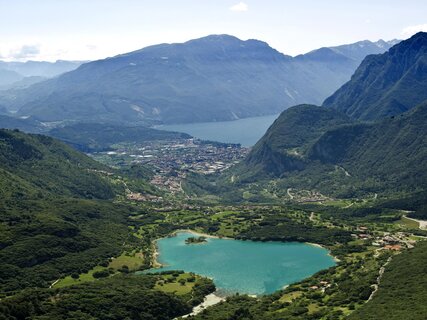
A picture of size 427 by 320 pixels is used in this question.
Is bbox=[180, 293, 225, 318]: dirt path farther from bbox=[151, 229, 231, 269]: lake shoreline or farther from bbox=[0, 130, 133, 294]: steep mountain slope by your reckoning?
bbox=[0, 130, 133, 294]: steep mountain slope

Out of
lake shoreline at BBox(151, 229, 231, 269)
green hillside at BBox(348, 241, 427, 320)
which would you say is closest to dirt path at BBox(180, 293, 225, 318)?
lake shoreline at BBox(151, 229, 231, 269)

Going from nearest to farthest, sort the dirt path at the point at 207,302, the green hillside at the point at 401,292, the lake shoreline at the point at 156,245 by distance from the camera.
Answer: the green hillside at the point at 401,292 < the dirt path at the point at 207,302 < the lake shoreline at the point at 156,245

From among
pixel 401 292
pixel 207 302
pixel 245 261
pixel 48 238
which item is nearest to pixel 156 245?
pixel 245 261

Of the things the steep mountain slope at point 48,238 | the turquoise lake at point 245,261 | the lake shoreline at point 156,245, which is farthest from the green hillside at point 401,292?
the steep mountain slope at point 48,238

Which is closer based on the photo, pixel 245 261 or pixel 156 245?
pixel 245 261

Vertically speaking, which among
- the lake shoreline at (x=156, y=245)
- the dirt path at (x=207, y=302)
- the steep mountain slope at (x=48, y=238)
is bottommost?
the lake shoreline at (x=156, y=245)

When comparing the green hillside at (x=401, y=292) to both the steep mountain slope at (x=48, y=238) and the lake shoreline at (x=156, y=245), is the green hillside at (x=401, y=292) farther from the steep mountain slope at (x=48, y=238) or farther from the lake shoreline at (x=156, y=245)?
the steep mountain slope at (x=48, y=238)

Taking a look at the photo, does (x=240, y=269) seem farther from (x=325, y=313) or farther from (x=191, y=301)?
(x=325, y=313)

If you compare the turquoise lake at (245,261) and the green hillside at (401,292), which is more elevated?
the green hillside at (401,292)

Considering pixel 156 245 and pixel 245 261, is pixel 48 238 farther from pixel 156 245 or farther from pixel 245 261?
pixel 245 261

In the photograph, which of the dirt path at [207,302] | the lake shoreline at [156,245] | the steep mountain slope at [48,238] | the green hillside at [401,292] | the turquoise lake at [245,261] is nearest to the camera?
the green hillside at [401,292]
